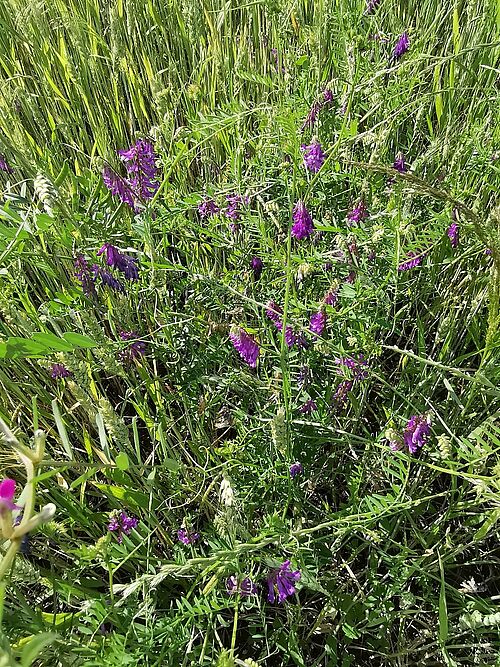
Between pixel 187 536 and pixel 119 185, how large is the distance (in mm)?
597

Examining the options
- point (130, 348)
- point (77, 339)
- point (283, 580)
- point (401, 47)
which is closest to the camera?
point (77, 339)

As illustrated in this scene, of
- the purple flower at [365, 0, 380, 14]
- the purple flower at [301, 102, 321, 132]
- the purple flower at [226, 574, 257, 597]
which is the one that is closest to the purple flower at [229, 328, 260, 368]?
the purple flower at [226, 574, 257, 597]

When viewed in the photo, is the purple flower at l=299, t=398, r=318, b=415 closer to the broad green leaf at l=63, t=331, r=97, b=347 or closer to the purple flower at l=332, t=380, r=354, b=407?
the purple flower at l=332, t=380, r=354, b=407

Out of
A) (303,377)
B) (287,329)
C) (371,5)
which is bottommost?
(303,377)

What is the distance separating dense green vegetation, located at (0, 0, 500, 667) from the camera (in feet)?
2.79

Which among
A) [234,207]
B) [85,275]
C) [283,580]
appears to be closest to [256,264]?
[234,207]

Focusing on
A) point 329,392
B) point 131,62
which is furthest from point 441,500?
point 131,62

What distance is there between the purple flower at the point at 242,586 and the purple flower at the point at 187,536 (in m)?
0.11

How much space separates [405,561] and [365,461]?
17cm

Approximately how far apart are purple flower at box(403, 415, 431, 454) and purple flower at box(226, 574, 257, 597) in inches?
12.3

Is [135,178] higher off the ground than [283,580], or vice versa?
[135,178]

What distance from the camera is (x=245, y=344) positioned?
0.93 meters

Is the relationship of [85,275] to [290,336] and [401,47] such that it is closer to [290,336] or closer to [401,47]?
[290,336]

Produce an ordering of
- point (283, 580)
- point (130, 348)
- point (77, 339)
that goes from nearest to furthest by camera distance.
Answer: point (77, 339)
point (283, 580)
point (130, 348)
